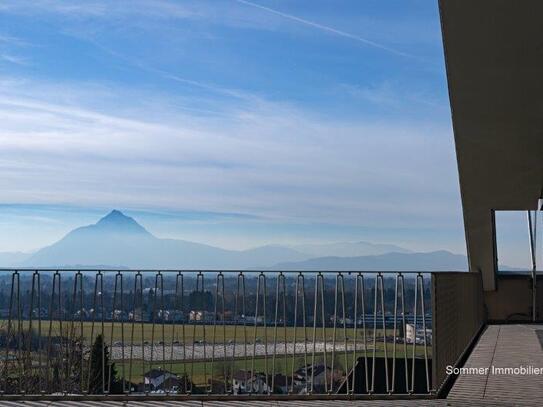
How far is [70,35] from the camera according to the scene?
12.6 meters

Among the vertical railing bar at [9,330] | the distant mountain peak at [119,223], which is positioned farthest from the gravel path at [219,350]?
the distant mountain peak at [119,223]

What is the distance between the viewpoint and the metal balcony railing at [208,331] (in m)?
5.54

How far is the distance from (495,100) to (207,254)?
19.6 meters

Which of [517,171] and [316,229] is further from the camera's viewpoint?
[316,229]

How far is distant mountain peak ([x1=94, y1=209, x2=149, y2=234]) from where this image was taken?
34.2 m

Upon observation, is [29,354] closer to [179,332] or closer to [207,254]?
[179,332]

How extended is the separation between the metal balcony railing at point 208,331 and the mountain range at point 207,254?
6931 mm

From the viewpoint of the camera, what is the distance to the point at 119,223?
34.3m

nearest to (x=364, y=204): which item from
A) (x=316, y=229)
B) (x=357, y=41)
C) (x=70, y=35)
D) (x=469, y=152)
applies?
(x=316, y=229)

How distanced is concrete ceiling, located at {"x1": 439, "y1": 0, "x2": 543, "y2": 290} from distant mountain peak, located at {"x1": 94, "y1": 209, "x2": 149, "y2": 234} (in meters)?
24.2

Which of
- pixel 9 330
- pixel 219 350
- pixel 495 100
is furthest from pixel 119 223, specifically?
pixel 219 350

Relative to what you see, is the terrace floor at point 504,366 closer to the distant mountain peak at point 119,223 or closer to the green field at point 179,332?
the green field at point 179,332

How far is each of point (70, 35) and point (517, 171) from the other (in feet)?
24.9

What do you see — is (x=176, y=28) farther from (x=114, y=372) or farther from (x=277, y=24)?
(x=114, y=372)
